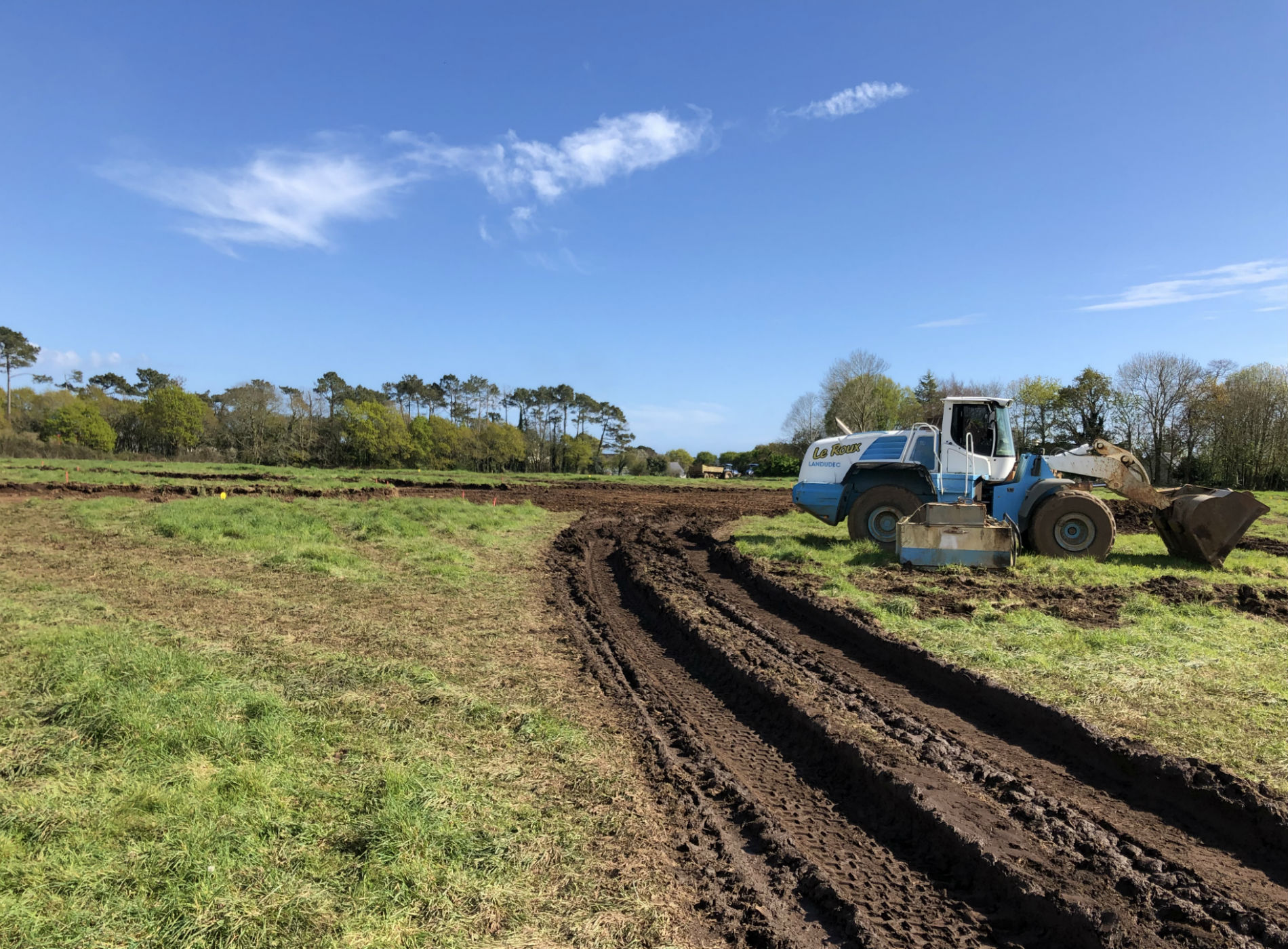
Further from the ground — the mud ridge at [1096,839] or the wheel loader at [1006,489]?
the wheel loader at [1006,489]

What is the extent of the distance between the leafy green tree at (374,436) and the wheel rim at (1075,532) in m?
58.2

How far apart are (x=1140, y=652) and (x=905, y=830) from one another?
454 cm

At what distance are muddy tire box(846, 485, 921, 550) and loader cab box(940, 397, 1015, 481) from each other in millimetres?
947

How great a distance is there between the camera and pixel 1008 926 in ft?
10.4

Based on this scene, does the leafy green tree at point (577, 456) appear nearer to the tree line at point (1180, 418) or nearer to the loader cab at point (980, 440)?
the tree line at point (1180, 418)

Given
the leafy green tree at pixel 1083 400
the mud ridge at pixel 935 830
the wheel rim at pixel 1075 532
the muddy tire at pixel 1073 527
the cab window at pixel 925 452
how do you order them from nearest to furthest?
the mud ridge at pixel 935 830, the muddy tire at pixel 1073 527, the wheel rim at pixel 1075 532, the cab window at pixel 925 452, the leafy green tree at pixel 1083 400

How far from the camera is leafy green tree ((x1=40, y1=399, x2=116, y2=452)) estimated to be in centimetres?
5362

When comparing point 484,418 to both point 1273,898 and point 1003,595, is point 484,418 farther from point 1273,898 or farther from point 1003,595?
point 1273,898

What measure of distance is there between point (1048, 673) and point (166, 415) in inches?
2613

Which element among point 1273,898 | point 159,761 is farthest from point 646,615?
point 1273,898

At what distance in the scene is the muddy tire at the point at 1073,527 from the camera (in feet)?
39.4

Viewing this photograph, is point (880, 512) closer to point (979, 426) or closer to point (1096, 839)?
point (979, 426)

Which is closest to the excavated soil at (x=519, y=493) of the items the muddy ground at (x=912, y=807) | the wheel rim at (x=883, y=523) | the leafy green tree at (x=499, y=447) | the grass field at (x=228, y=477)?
the grass field at (x=228, y=477)

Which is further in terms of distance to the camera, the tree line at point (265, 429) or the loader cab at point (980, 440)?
the tree line at point (265, 429)
